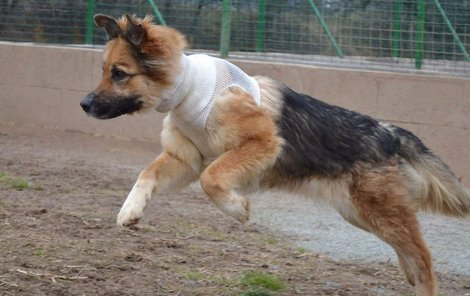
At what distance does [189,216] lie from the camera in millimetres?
8320

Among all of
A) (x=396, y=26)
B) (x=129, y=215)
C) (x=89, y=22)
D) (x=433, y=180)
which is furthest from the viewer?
(x=89, y=22)

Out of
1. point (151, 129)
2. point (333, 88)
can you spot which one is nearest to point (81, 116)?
point (151, 129)

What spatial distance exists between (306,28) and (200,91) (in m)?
5.45

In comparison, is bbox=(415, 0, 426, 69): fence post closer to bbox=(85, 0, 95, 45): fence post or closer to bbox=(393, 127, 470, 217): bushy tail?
bbox=(393, 127, 470, 217): bushy tail

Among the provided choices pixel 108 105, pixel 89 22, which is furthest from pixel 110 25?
pixel 89 22

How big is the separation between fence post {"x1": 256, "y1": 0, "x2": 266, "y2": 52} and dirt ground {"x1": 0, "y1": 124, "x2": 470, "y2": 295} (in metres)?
2.71

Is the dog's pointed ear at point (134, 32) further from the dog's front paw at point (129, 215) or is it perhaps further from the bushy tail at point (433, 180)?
the bushy tail at point (433, 180)

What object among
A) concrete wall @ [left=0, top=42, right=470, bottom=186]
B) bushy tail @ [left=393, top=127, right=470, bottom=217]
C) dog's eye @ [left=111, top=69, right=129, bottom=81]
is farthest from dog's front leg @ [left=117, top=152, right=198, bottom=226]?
concrete wall @ [left=0, top=42, right=470, bottom=186]

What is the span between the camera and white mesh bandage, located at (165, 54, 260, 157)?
19.4 ft

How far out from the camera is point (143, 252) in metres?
6.58

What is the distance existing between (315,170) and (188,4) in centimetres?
596

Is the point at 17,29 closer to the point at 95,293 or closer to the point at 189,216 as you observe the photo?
the point at 189,216

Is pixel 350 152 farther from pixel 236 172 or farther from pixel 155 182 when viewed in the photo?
pixel 155 182

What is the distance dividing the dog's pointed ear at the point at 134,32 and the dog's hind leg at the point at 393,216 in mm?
1805
